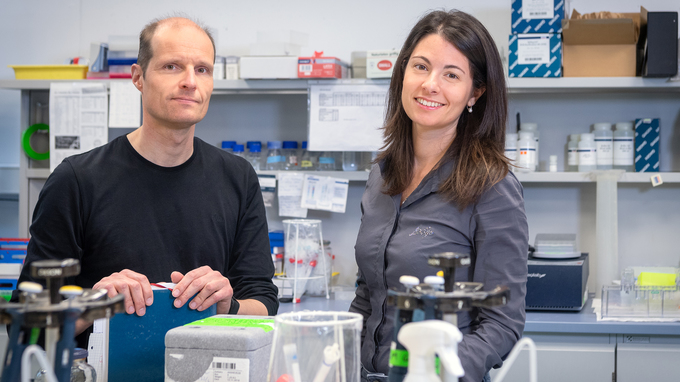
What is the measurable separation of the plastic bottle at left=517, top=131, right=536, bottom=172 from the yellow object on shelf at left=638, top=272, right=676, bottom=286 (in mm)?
623

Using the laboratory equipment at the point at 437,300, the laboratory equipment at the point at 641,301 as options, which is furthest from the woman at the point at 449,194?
the laboratory equipment at the point at 641,301

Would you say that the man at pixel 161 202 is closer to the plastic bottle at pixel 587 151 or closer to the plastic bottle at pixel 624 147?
the plastic bottle at pixel 587 151

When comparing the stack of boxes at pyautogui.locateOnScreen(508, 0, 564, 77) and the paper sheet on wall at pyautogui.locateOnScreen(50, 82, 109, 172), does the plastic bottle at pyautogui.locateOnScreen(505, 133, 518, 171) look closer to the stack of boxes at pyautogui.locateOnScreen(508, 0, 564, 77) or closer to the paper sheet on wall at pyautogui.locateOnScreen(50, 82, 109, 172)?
the stack of boxes at pyautogui.locateOnScreen(508, 0, 564, 77)

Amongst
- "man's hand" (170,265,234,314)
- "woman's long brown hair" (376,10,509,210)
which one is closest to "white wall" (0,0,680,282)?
"woman's long brown hair" (376,10,509,210)

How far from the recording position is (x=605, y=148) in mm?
2570

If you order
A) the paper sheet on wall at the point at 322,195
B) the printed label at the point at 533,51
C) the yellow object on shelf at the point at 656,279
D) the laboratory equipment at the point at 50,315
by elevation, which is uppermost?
the printed label at the point at 533,51

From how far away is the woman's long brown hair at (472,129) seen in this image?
118 centimetres

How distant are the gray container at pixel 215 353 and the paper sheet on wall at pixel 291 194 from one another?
77.3 inches

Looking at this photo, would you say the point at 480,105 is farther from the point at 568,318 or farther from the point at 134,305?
the point at 568,318

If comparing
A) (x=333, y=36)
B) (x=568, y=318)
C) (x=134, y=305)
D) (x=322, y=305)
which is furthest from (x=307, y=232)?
(x=134, y=305)

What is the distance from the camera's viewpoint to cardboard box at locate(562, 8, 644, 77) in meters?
2.40

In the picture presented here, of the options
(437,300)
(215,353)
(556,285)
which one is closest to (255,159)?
(556,285)

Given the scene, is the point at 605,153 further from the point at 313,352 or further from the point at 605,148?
the point at 313,352

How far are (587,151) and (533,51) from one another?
494 millimetres
